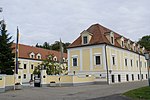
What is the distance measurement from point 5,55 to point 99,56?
56.8 feet

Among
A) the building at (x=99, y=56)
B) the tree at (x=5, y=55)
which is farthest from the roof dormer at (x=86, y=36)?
the tree at (x=5, y=55)

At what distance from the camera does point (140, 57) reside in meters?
61.8

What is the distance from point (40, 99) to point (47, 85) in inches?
671

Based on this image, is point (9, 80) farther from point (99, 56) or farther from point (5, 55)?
point (99, 56)

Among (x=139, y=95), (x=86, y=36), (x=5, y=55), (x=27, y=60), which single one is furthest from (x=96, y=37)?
(x=27, y=60)

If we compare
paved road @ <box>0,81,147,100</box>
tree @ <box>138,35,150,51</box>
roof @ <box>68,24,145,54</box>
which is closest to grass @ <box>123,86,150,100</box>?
paved road @ <box>0,81,147,100</box>

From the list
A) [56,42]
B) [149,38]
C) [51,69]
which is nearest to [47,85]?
[51,69]

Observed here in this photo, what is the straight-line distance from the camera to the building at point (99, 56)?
4075cm

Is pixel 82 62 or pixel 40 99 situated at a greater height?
pixel 82 62

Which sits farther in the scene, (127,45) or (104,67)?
(127,45)

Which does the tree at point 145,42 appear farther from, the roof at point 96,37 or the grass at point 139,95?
the grass at point 139,95

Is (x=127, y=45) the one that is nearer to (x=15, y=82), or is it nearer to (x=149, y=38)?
(x=15, y=82)

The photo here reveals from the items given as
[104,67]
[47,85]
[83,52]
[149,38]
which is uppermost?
[149,38]

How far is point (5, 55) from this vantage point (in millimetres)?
41812
